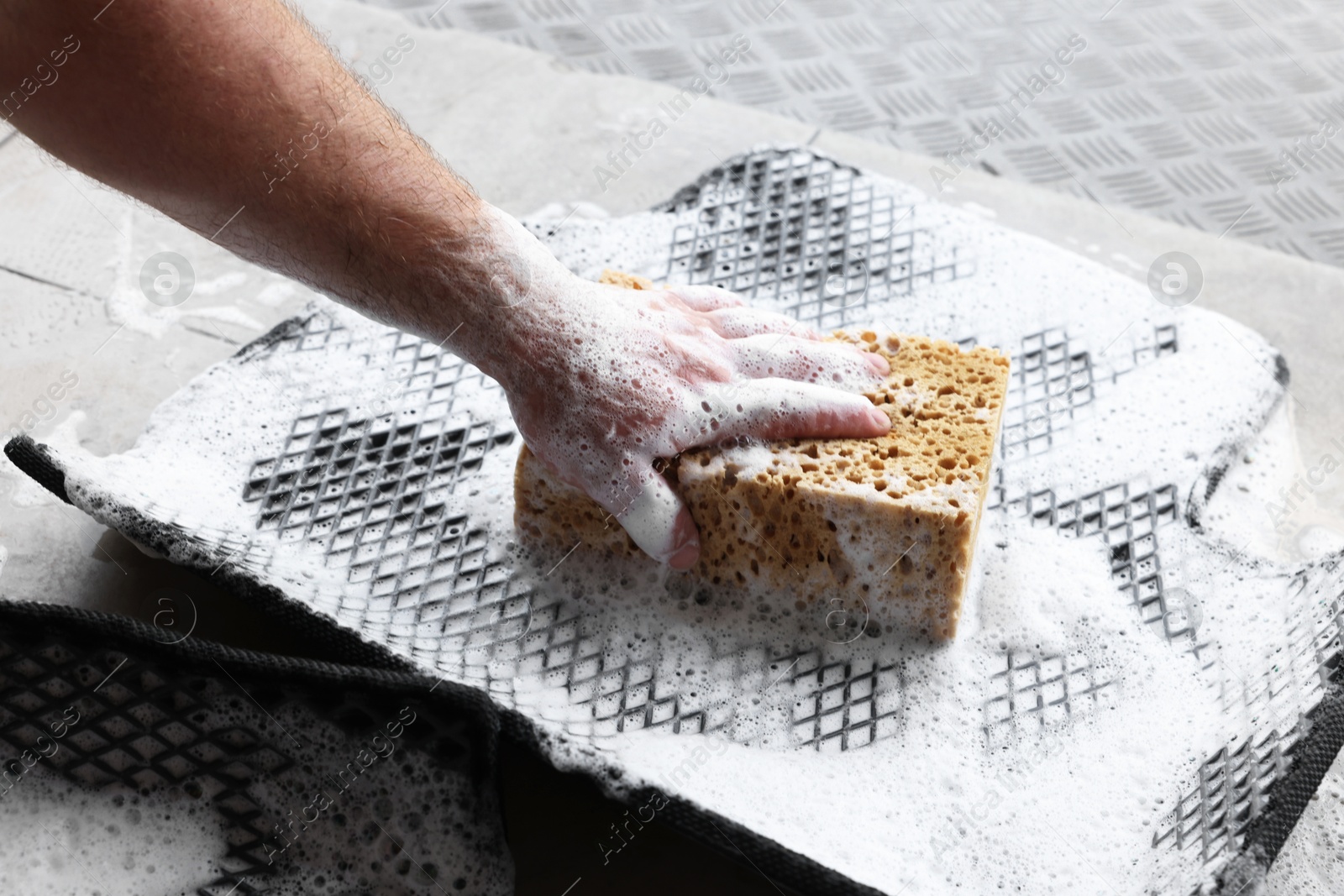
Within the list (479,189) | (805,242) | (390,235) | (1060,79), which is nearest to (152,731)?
(390,235)

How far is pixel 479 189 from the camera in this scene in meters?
2.40

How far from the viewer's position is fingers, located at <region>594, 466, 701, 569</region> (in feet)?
4.66

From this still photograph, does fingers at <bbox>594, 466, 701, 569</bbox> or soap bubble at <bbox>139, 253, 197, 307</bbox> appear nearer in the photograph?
fingers at <bbox>594, 466, 701, 569</bbox>

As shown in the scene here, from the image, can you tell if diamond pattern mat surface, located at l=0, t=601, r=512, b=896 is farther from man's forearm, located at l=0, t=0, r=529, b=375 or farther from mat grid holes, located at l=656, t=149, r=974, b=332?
mat grid holes, located at l=656, t=149, r=974, b=332

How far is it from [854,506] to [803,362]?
22 centimetres

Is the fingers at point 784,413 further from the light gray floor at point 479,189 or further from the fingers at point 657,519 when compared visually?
the light gray floor at point 479,189

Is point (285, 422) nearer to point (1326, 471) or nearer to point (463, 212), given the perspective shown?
point (463, 212)

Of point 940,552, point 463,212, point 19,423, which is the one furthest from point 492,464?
point 19,423

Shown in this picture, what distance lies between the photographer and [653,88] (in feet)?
8.70

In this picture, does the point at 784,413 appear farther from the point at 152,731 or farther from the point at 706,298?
the point at 152,731

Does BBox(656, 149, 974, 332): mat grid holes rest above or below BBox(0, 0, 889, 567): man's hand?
below

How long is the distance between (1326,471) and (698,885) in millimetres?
1168

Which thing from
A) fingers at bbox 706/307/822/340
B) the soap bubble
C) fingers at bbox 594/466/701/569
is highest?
fingers at bbox 706/307/822/340

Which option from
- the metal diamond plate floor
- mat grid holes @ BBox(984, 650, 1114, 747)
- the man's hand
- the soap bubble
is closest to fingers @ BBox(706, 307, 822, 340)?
the man's hand
